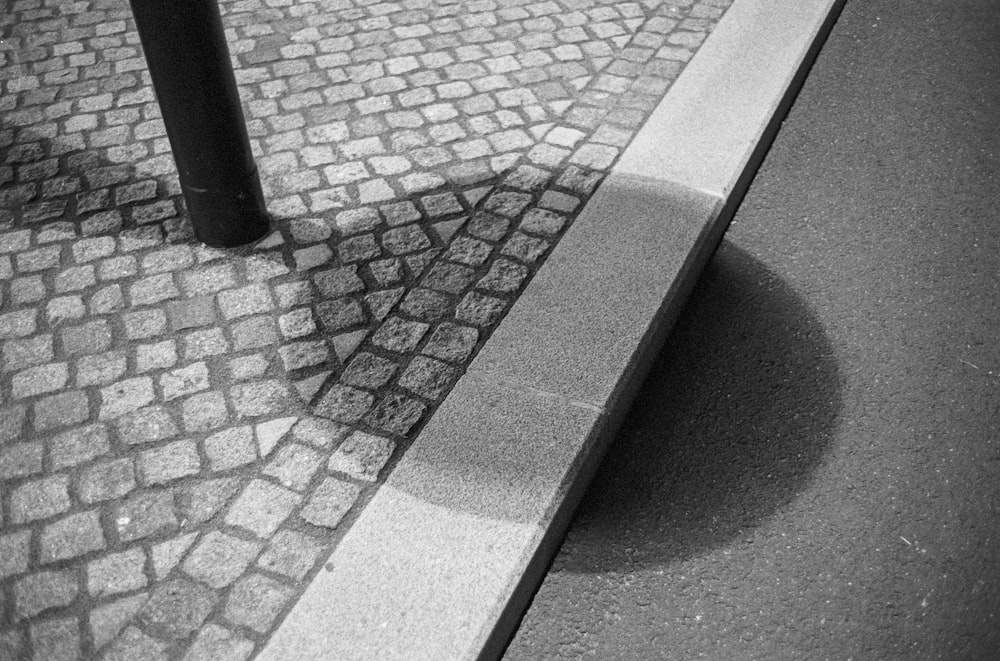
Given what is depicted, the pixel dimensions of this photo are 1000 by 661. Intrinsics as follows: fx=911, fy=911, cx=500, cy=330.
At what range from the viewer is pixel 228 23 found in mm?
5855

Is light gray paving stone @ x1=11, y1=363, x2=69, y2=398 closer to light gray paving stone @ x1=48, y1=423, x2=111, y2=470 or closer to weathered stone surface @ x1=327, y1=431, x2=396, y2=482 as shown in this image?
light gray paving stone @ x1=48, y1=423, x2=111, y2=470

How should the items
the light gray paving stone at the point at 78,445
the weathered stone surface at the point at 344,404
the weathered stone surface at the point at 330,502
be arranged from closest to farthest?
1. the weathered stone surface at the point at 330,502
2. the light gray paving stone at the point at 78,445
3. the weathered stone surface at the point at 344,404

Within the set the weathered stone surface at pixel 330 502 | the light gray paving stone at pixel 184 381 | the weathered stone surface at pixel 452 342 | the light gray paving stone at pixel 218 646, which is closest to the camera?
the light gray paving stone at pixel 218 646

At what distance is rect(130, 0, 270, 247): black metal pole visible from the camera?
3.48 meters

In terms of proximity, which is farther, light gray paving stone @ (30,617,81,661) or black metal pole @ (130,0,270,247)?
black metal pole @ (130,0,270,247)

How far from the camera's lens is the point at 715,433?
134 inches

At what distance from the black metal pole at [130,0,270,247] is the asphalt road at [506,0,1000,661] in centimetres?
193

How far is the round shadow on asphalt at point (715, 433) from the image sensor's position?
3088 millimetres

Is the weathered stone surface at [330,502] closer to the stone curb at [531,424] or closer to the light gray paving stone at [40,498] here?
the stone curb at [531,424]

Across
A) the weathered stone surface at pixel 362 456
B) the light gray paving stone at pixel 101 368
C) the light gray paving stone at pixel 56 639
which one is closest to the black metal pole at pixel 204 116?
the light gray paving stone at pixel 101 368

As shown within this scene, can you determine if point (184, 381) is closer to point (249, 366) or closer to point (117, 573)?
point (249, 366)

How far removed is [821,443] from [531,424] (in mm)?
1092

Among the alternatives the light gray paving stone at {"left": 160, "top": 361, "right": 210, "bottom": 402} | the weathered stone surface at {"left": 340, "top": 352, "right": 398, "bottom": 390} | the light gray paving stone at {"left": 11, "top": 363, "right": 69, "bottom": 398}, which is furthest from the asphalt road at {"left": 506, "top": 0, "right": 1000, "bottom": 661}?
the light gray paving stone at {"left": 11, "top": 363, "right": 69, "bottom": 398}

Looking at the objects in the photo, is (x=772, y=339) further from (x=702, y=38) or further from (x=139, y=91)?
(x=139, y=91)
